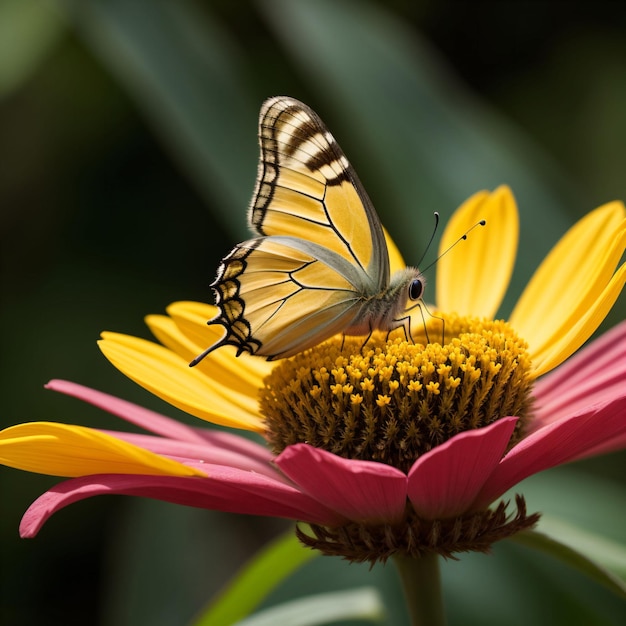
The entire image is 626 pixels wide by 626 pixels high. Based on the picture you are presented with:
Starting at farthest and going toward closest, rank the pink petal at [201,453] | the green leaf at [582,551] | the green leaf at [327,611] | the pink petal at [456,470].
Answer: the green leaf at [327,611] → the pink petal at [201,453] → the green leaf at [582,551] → the pink petal at [456,470]

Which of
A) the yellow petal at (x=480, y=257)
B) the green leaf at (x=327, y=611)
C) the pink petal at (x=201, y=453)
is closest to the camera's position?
the pink petal at (x=201, y=453)

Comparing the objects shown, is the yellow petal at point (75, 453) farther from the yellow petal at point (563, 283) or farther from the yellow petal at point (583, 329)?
the yellow petal at point (563, 283)

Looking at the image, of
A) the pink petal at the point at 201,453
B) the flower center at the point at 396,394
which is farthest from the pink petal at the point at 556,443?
the pink petal at the point at 201,453

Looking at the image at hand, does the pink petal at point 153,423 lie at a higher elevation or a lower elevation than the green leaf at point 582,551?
higher

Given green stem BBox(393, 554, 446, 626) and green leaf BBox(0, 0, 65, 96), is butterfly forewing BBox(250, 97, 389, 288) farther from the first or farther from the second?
green leaf BBox(0, 0, 65, 96)

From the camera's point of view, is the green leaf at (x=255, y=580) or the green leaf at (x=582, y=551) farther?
the green leaf at (x=255, y=580)

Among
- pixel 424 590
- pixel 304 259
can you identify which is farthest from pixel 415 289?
pixel 424 590

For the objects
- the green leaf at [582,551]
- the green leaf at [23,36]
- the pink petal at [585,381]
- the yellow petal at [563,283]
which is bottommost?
the green leaf at [582,551]

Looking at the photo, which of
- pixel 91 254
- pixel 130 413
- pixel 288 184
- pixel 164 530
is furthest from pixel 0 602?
pixel 288 184
